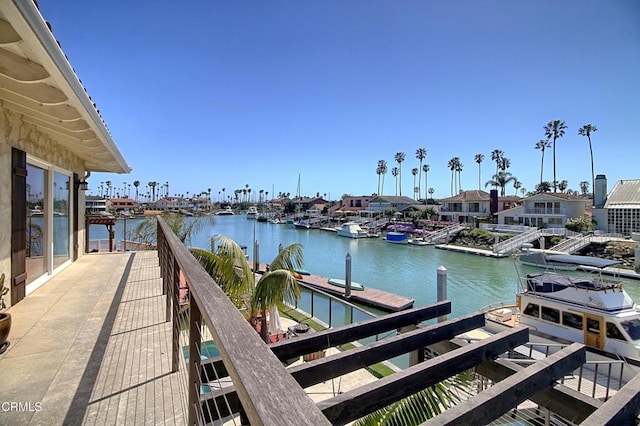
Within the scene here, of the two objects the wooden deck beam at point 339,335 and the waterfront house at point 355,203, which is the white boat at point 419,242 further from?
the waterfront house at point 355,203

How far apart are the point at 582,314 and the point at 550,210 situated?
100ft

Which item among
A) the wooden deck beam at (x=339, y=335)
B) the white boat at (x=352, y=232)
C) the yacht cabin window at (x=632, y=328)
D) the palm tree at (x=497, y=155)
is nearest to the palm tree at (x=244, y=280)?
the wooden deck beam at (x=339, y=335)

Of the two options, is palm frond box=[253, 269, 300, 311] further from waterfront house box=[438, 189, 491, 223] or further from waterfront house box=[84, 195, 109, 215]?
waterfront house box=[438, 189, 491, 223]

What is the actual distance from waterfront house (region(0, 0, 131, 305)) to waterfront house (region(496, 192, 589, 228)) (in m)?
38.6

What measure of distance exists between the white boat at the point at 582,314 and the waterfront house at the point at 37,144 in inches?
360

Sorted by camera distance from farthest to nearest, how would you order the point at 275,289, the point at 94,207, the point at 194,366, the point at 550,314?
1. the point at 94,207
2. the point at 550,314
3. the point at 275,289
4. the point at 194,366

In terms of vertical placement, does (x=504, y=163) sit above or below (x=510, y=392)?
above

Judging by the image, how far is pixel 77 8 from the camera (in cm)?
563

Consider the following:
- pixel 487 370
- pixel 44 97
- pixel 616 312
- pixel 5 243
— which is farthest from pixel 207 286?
pixel 616 312

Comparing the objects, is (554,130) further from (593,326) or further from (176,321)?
(176,321)

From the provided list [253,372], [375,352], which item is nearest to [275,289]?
[375,352]

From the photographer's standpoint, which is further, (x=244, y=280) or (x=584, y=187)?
(x=584, y=187)

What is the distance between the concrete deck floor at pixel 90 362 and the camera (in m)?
2.09

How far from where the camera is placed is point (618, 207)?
29062mm
